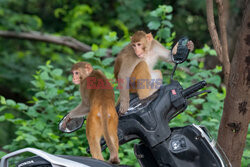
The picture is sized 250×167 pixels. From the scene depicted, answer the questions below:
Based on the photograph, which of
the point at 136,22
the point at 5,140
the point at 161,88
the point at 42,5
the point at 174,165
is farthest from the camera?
the point at 42,5

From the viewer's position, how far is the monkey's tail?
170cm

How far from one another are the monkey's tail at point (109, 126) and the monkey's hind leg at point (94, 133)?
0.14ft


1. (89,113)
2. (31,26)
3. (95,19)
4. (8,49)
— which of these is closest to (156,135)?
(89,113)

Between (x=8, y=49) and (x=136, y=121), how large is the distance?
5599 millimetres

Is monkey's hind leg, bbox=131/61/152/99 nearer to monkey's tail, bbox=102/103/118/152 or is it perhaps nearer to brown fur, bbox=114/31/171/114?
brown fur, bbox=114/31/171/114

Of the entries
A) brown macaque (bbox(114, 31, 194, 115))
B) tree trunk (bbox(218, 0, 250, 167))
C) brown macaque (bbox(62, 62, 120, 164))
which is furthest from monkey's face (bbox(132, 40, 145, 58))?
tree trunk (bbox(218, 0, 250, 167))

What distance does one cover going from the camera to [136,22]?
5.53 meters

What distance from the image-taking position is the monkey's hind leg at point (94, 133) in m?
1.74

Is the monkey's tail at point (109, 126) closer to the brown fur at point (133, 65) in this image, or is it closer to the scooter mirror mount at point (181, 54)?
the brown fur at point (133, 65)

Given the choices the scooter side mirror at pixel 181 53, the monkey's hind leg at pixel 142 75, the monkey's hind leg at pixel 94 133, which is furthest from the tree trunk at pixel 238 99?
the monkey's hind leg at pixel 94 133

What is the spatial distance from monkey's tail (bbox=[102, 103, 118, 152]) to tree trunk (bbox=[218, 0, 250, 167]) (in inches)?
33.1

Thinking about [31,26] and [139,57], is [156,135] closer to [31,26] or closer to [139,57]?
[139,57]

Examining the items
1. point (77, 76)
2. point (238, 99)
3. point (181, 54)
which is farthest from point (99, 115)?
point (238, 99)

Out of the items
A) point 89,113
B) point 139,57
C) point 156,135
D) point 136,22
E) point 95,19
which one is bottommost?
point 156,135
